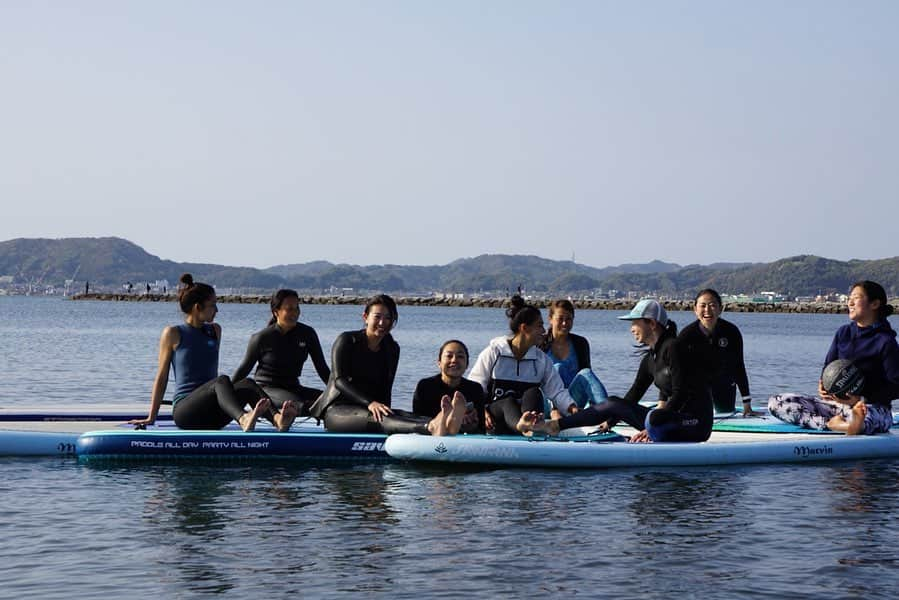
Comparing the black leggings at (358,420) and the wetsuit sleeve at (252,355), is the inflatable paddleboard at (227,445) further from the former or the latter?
the wetsuit sleeve at (252,355)

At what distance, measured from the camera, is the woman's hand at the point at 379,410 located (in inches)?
535

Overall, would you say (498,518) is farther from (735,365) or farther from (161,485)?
(735,365)

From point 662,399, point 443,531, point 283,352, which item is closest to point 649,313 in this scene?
point 662,399

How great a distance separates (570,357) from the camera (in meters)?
15.0

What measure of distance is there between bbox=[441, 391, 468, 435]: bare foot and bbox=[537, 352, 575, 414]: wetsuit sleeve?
1.03m

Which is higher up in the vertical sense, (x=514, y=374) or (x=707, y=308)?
(x=707, y=308)

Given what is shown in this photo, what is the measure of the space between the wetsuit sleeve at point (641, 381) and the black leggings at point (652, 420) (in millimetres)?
211

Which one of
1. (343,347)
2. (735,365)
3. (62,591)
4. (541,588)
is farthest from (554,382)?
(62,591)

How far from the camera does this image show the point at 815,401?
15.7 meters

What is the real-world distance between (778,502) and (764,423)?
158 inches

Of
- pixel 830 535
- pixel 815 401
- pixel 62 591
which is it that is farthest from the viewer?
pixel 815 401

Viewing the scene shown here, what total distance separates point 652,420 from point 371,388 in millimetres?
3161

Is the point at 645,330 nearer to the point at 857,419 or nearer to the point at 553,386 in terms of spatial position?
the point at 553,386

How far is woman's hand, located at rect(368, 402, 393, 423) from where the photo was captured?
44.6 ft
